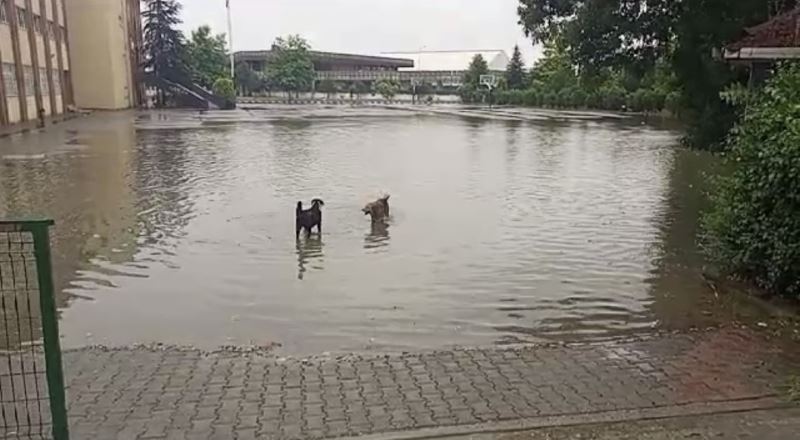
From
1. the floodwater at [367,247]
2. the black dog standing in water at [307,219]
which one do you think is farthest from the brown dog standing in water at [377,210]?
the black dog standing in water at [307,219]

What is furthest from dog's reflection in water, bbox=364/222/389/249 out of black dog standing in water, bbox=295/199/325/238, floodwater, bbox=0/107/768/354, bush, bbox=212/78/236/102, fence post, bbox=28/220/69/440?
bush, bbox=212/78/236/102

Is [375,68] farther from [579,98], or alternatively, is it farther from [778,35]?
[778,35]

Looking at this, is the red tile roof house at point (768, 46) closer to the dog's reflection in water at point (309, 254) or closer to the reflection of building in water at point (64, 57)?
the dog's reflection in water at point (309, 254)

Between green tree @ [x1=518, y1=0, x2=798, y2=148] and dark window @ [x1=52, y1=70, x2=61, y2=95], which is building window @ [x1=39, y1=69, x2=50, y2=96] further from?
green tree @ [x1=518, y1=0, x2=798, y2=148]

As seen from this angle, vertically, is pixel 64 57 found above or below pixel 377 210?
above

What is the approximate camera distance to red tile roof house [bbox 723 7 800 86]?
11.3 metres

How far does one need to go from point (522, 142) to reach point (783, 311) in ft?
67.3

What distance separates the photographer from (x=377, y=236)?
1060cm

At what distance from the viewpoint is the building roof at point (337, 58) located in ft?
314

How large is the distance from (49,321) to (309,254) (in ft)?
19.8

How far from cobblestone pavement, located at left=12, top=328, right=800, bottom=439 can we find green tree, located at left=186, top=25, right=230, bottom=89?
66.2 m

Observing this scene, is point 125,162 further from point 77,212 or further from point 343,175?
point 77,212

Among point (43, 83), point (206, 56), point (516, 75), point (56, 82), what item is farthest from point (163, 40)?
point (516, 75)

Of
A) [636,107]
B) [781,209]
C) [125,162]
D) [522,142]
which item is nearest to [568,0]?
[522,142]
